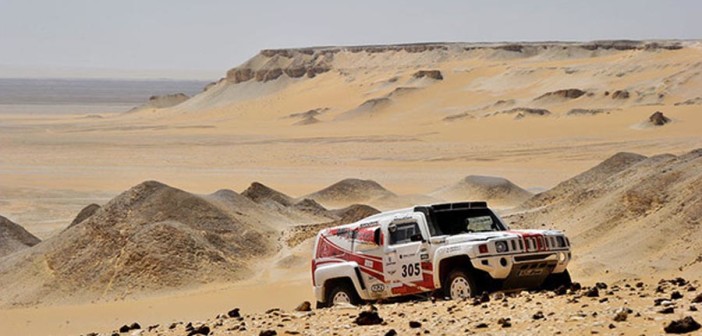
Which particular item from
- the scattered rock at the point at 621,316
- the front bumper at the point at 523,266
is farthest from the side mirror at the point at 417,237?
the scattered rock at the point at 621,316

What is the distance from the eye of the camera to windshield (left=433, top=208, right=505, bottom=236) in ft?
47.8

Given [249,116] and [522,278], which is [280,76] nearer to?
[249,116]

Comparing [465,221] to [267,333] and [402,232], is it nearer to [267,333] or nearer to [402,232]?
[402,232]

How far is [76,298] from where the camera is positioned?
24266mm

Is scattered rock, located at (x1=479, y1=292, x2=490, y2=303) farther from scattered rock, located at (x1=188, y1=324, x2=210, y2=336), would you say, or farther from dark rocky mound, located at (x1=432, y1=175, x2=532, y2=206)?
dark rocky mound, located at (x1=432, y1=175, x2=532, y2=206)

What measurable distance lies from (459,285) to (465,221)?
46.5 inches

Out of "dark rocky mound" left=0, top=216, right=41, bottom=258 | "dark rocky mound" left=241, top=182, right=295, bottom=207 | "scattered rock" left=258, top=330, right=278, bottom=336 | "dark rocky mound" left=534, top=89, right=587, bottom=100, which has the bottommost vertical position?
"dark rocky mound" left=0, top=216, right=41, bottom=258

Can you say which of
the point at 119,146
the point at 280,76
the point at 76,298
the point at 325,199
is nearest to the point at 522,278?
the point at 76,298

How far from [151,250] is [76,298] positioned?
1.68m

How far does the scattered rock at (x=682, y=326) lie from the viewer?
9.40 m

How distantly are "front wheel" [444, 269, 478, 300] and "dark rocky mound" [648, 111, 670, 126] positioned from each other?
6593 cm

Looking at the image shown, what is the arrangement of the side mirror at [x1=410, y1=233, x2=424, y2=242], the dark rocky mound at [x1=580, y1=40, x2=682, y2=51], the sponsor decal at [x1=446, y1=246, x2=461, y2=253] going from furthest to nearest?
the dark rocky mound at [x1=580, y1=40, x2=682, y2=51]
the side mirror at [x1=410, y1=233, x2=424, y2=242]
the sponsor decal at [x1=446, y1=246, x2=461, y2=253]

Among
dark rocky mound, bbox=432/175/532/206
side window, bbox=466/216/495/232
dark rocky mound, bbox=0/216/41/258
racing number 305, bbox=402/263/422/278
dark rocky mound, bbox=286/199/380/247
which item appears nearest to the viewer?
racing number 305, bbox=402/263/422/278

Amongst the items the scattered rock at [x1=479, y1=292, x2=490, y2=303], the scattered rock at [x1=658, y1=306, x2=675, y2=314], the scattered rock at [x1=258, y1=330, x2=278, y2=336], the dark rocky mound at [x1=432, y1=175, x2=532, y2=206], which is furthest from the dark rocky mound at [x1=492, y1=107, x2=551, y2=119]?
the scattered rock at [x1=658, y1=306, x2=675, y2=314]
